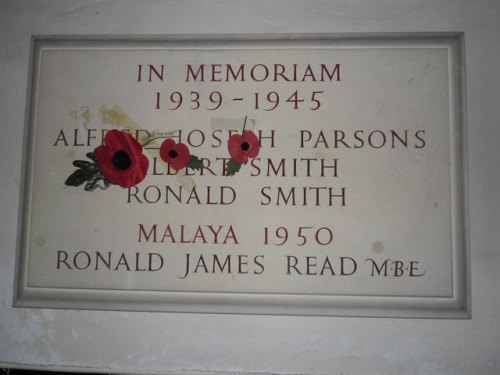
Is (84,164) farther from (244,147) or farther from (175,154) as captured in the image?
(244,147)

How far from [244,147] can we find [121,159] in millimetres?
500

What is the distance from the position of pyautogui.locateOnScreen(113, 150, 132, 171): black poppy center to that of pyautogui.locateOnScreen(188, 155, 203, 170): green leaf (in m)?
0.25

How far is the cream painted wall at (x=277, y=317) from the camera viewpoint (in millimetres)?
1779

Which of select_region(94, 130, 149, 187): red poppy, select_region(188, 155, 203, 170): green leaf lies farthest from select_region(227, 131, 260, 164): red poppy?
select_region(94, 130, 149, 187): red poppy

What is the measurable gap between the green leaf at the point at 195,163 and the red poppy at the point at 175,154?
0.01 m

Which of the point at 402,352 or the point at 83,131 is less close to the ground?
the point at 83,131

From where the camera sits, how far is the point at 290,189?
1877 mm

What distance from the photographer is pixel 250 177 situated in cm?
189

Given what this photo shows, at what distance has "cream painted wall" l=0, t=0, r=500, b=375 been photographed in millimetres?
1779

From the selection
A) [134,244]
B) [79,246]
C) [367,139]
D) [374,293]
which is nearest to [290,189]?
[367,139]

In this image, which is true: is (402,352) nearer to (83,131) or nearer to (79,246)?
(79,246)

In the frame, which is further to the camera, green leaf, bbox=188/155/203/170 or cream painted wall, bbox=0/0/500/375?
green leaf, bbox=188/155/203/170

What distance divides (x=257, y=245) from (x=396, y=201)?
1.87 feet

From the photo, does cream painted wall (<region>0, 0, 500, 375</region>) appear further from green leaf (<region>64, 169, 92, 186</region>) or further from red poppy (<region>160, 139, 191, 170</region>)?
red poppy (<region>160, 139, 191, 170</region>)
